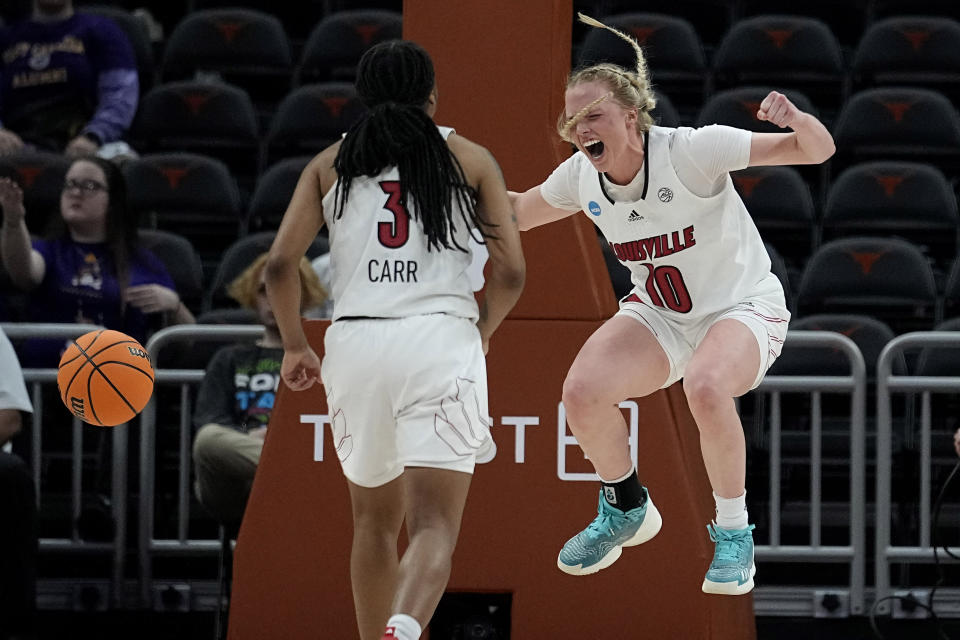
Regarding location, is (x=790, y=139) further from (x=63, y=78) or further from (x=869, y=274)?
(x=63, y=78)

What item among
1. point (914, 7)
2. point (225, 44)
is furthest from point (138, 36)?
point (914, 7)

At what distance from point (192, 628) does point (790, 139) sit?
10.1 ft

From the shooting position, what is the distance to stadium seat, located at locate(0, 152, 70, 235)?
6859mm

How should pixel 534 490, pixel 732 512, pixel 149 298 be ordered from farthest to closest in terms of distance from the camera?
pixel 149 298
pixel 534 490
pixel 732 512

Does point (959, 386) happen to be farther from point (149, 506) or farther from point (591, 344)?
point (149, 506)

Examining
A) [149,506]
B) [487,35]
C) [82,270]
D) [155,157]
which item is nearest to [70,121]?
[155,157]

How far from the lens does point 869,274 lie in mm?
6637

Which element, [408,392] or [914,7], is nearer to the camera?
[408,392]

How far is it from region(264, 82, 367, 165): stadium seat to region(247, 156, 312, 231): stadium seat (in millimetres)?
459

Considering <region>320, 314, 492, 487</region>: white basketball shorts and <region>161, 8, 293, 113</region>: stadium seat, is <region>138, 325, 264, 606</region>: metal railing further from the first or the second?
<region>161, 8, 293, 113</region>: stadium seat

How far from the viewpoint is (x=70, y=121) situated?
299 inches

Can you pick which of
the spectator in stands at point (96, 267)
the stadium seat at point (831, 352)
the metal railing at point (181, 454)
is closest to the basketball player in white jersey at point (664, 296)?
the metal railing at point (181, 454)

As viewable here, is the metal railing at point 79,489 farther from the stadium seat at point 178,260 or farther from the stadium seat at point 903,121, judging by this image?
the stadium seat at point 903,121

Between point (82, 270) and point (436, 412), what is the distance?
3036mm
